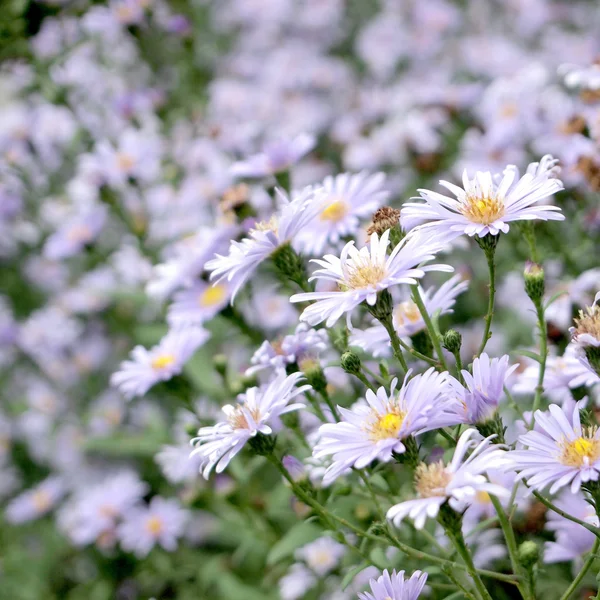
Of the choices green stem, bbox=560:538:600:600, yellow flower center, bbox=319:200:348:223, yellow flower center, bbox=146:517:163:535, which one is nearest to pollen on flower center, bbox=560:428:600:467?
green stem, bbox=560:538:600:600

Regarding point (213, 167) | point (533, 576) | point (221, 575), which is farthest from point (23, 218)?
point (533, 576)

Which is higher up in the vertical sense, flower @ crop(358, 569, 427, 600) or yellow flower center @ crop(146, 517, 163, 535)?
flower @ crop(358, 569, 427, 600)

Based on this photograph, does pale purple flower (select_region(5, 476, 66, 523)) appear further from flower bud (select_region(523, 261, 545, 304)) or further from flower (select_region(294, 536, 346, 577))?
flower bud (select_region(523, 261, 545, 304))

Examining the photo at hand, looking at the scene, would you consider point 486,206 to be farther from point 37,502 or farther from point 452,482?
point 37,502

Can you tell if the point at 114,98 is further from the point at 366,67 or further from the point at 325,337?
the point at 325,337

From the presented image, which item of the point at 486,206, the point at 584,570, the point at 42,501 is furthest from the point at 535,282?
the point at 42,501

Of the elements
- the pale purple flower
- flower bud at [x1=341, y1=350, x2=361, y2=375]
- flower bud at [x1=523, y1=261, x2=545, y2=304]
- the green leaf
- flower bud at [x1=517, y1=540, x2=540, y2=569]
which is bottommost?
the pale purple flower

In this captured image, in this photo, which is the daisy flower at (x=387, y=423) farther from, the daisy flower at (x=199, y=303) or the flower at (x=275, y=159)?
the flower at (x=275, y=159)
